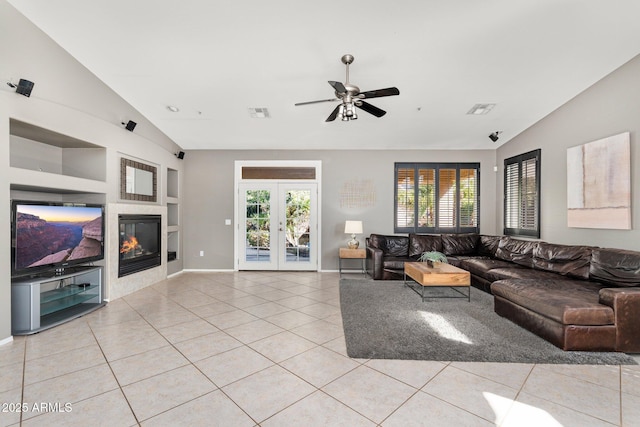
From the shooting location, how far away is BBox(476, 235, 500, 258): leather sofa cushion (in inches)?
207

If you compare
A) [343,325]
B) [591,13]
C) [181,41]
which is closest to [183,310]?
[343,325]

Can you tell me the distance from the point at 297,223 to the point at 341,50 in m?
3.68

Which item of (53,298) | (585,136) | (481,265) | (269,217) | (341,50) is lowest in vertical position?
(53,298)

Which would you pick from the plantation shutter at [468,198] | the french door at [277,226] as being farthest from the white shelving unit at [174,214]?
the plantation shutter at [468,198]

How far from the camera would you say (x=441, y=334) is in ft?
9.43

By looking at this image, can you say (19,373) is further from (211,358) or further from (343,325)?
(343,325)

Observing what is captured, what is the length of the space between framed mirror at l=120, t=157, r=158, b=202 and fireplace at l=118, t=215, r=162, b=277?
0.36 meters

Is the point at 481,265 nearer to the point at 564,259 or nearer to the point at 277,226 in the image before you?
the point at 564,259

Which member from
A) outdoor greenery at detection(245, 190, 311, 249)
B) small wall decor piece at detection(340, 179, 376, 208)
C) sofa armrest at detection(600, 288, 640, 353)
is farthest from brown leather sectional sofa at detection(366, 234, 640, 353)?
outdoor greenery at detection(245, 190, 311, 249)

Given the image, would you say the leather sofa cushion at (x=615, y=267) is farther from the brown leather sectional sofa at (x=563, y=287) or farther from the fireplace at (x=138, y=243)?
the fireplace at (x=138, y=243)

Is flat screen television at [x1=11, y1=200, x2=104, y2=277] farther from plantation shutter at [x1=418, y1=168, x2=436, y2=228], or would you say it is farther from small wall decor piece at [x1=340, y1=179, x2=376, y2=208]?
plantation shutter at [x1=418, y1=168, x2=436, y2=228]

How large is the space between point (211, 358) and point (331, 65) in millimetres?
3445

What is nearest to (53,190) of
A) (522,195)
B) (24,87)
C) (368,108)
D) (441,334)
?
(24,87)

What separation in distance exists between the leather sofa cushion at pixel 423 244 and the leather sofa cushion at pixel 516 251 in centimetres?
104
